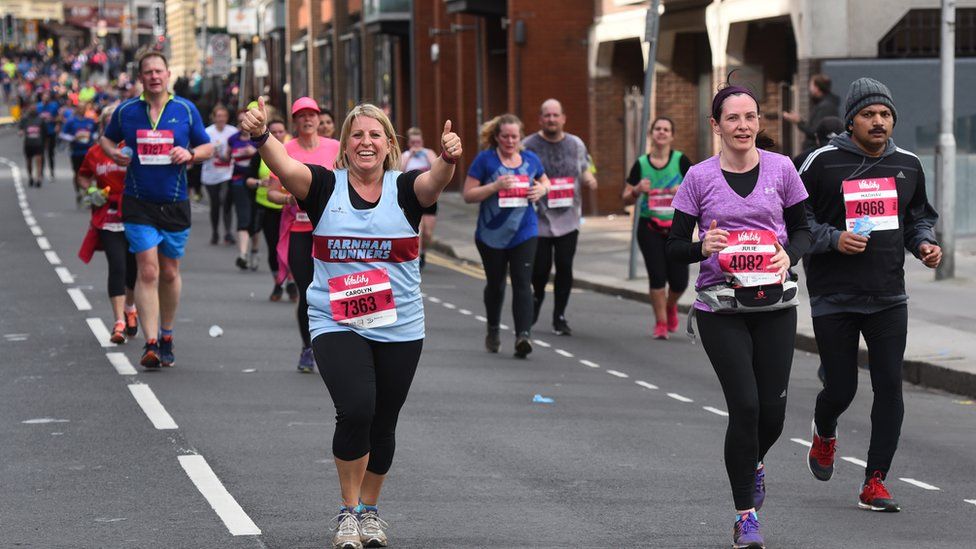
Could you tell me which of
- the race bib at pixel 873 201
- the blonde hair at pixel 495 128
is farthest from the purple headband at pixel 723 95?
the blonde hair at pixel 495 128

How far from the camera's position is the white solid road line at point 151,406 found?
395 inches

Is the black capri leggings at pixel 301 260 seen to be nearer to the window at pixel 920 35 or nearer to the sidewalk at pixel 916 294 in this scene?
the sidewalk at pixel 916 294

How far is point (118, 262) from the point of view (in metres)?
13.5

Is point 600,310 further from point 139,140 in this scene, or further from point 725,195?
point 725,195

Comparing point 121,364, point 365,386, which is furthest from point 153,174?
point 365,386

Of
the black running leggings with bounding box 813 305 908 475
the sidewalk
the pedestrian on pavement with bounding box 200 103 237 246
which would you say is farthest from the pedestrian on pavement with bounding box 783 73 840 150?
the black running leggings with bounding box 813 305 908 475

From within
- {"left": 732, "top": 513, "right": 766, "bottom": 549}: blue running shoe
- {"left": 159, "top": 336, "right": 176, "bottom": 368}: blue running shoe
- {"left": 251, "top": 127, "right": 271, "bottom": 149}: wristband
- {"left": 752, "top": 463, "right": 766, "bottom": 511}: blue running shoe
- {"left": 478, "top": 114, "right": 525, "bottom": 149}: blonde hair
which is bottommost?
{"left": 159, "top": 336, "right": 176, "bottom": 368}: blue running shoe

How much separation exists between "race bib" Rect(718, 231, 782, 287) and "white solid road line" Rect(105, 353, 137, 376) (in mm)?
6008

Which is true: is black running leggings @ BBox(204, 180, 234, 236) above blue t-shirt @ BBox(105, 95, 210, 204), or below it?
below

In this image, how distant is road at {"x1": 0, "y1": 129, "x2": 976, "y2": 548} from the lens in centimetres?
745

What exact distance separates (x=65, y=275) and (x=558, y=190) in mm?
7431

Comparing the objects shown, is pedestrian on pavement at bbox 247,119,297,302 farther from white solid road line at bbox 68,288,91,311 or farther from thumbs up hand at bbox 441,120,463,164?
thumbs up hand at bbox 441,120,463,164

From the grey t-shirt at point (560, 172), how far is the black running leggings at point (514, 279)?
98 cm

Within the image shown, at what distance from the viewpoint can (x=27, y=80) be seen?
105 metres
